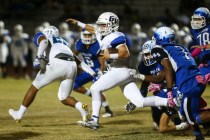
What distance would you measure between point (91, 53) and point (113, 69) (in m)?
2.61

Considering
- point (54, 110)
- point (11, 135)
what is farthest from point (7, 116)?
point (11, 135)

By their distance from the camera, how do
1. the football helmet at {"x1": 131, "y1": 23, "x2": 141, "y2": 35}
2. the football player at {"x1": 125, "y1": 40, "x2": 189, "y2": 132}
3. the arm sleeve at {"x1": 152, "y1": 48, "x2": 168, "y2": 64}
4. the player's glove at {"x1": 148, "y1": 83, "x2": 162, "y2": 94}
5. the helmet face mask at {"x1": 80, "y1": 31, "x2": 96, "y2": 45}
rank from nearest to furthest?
the arm sleeve at {"x1": 152, "y1": 48, "x2": 168, "y2": 64}
the football player at {"x1": 125, "y1": 40, "x2": 189, "y2": 132}
the player's glove at {"x1": 148, "y1": 83, "x2": 162, "y2": 94}
the helmet face mask at {"x1": 80, "y1": 31, "x2": 96, "y2": 45}
the football helmet at {"x1": 131, "y1": 23, "x2": 141, "y2": 35}

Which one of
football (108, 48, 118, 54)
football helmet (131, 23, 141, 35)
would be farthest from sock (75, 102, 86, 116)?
football helmet (131, 23, 141, 35)

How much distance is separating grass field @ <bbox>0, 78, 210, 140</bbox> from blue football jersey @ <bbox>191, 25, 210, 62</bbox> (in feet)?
3.89

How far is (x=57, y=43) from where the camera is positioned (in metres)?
8.70

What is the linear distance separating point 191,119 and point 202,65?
1840 mm

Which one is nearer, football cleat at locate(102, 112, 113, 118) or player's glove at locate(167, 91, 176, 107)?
player's glove at locate(167, 91, 176, 107)

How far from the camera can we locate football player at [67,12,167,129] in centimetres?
752

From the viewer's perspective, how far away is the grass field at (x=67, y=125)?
7673 mm

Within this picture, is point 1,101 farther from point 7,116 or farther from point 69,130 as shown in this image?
point 69,130

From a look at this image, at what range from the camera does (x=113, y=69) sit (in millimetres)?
7691

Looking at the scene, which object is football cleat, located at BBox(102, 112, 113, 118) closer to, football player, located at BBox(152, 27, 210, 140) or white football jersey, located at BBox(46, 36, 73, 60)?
white football jersey, located at BBox(46, 36, 73, 60)

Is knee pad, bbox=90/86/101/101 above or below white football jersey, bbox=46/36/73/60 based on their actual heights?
below

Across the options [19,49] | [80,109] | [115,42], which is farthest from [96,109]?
[19,49]
